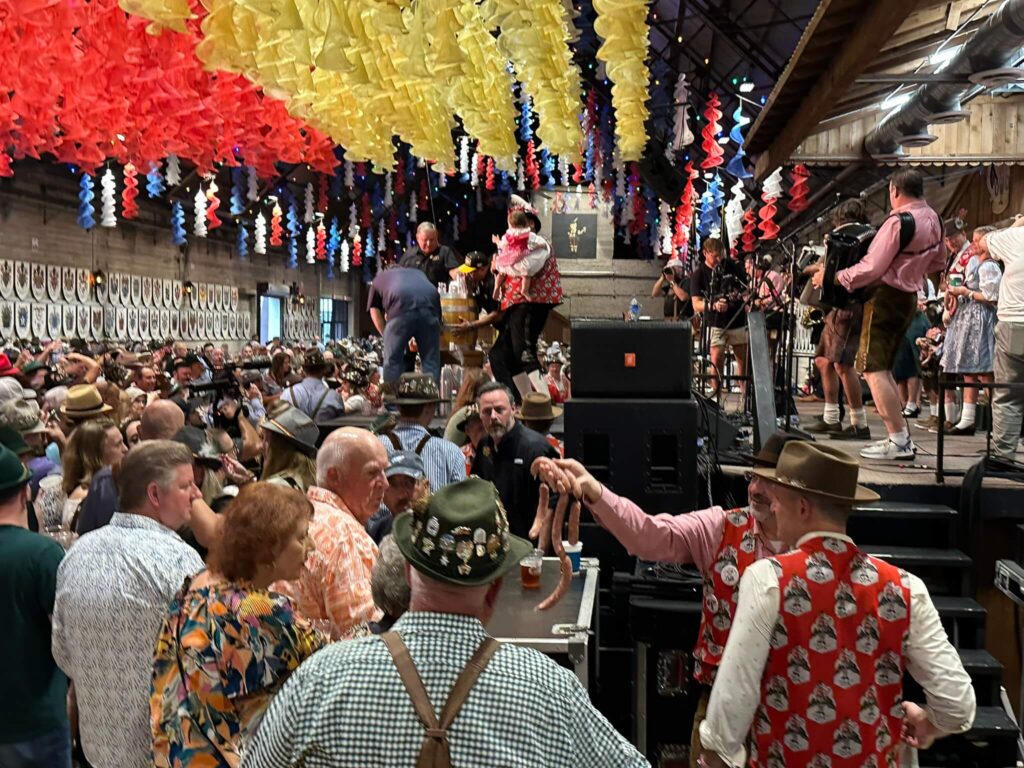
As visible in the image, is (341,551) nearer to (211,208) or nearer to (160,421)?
(160,421)

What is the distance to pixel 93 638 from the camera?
2.82 metres

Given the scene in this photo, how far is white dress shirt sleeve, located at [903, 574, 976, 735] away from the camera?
2592 millimetres

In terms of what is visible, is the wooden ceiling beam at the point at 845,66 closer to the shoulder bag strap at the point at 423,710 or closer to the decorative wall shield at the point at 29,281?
the shoulder bag strap at the point at 423,710

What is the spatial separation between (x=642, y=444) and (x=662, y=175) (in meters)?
17.8

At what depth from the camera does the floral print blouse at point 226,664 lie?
2.32 meters

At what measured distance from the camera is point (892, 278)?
570cm

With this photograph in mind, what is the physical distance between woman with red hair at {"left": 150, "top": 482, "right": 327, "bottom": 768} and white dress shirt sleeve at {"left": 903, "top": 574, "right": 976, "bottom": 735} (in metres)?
1.55

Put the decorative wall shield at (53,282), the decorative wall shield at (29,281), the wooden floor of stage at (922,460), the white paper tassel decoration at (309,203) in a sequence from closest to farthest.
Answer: the wooden floor of stage at (922,460) < the decorative wall shield at (29,281) < the decorative wall shield at (53,282) < the white paper tassel decoration at (309,203)

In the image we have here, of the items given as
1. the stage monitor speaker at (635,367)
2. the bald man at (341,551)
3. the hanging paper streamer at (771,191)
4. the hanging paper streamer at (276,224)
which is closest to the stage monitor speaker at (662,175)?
the hanging paper streamer at (276,224)

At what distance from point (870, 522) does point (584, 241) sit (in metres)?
25.2

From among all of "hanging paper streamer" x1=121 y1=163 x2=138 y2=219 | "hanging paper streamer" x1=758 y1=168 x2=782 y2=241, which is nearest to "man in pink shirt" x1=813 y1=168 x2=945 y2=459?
"hanging paper streamer" x1=758 y1=168 x2=782 y2=241

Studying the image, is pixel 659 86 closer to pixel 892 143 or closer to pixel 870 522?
pixel 892 143

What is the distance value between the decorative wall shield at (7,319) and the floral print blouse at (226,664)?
14.6 metres

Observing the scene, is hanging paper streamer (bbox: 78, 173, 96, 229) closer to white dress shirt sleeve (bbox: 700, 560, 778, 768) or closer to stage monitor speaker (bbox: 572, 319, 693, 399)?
stage monitor speaker (bbox: 572, 319, 693, 399)
